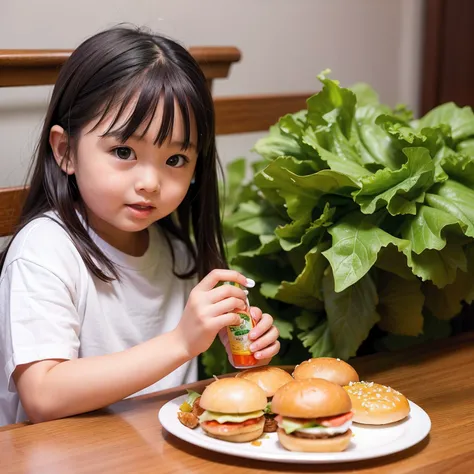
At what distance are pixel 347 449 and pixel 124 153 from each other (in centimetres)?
59

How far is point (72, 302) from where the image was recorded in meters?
1.32

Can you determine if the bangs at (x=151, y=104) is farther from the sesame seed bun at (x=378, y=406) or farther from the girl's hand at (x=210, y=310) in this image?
the sesame seed bun at (x=378, y=406)

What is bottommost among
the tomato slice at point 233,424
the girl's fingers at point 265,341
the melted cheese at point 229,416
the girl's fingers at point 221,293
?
the tomato slice at point 233,424

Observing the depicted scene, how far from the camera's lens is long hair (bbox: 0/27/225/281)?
1293mm

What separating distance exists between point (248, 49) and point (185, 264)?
3.11ft

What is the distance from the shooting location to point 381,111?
1.69 m

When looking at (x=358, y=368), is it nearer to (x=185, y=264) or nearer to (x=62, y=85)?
(x=185, y=264)

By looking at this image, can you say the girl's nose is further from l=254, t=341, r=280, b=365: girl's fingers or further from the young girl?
l=254, t=341, r=280, b=365: girl's fingers

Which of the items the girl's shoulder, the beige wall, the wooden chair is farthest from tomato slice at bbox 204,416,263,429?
the beige wall

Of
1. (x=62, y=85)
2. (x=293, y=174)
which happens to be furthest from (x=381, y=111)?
(x=62, y=85)

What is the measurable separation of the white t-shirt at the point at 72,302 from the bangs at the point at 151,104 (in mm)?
217

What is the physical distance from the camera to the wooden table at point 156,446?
39.9 inches

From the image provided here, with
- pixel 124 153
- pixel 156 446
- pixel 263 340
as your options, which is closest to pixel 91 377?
pixel 156 446

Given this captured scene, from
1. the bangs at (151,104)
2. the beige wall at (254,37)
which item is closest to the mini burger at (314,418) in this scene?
the bangs at (151,104)
